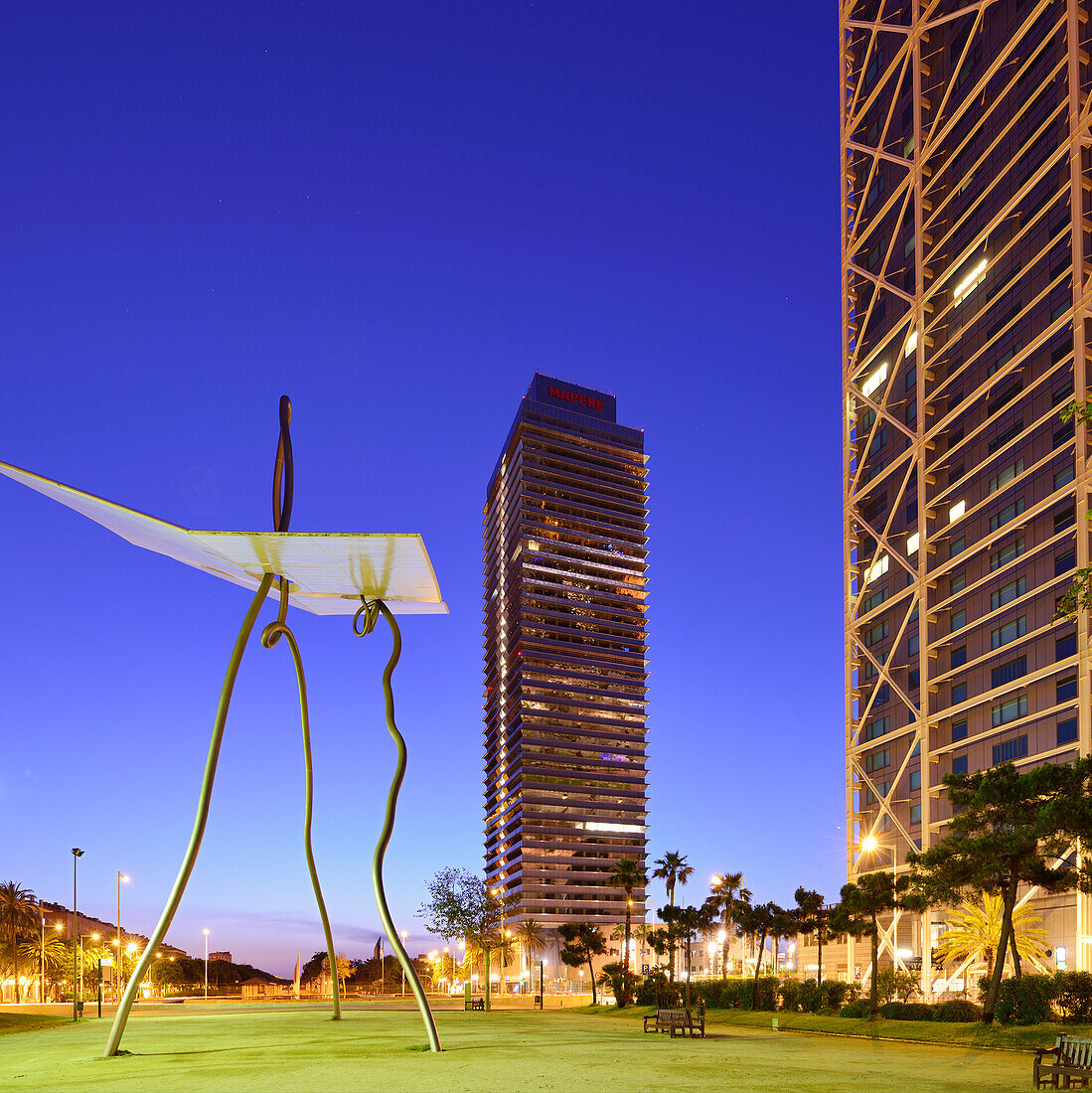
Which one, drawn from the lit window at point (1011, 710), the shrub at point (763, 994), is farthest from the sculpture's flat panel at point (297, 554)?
the lit window at point (1011, 710)

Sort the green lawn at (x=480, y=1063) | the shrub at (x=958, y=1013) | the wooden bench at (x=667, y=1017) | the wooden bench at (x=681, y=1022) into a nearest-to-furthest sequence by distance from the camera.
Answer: the green lawn at (x=480, y=1063)
the wooden bench at (x=681, y=1022)
the wooden bench at (x=667, y=1017)
the shrub at (x=958, y=1013)

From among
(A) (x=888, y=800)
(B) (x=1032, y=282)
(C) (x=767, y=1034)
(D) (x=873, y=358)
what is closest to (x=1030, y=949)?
(A) (x=888, y=800)

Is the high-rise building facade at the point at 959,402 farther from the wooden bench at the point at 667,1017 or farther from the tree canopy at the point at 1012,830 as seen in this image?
the wooden bench at the point at 667,1017

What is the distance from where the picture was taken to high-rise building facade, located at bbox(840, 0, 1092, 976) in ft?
225

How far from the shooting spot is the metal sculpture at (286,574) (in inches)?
793

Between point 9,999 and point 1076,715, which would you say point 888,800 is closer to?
point 1076,715

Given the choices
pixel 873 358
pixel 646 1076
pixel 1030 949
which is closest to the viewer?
pixel 646 1076

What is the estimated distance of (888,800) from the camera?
86.3 metres

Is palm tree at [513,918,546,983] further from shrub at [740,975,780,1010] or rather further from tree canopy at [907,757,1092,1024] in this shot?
tree canopy at [907,757,1092,1024]

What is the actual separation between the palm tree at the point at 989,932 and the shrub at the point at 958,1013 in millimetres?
24111

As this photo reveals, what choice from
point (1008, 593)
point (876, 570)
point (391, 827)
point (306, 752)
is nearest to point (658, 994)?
point (1008, 593)

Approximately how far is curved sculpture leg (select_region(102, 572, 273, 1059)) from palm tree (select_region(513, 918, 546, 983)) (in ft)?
491

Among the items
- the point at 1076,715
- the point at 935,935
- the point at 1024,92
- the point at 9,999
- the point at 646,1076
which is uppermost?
the point at 1024,92

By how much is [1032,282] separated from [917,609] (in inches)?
1049
